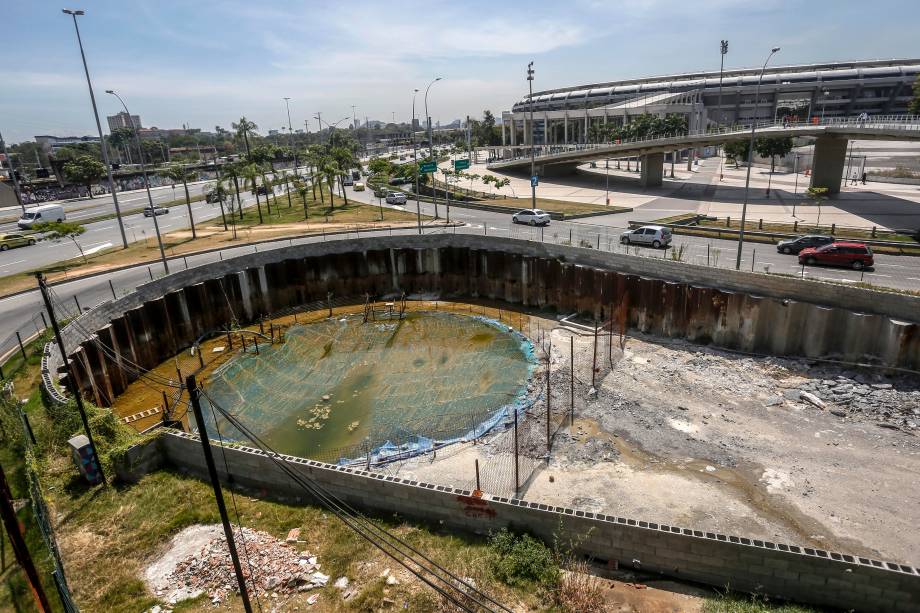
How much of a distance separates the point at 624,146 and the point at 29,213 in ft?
240

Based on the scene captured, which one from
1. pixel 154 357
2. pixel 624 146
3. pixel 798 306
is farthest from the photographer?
pixel 624 146

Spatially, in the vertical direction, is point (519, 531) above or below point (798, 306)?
below

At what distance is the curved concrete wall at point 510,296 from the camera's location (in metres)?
24.8

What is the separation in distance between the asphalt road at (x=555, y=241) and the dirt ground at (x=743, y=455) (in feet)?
33.3

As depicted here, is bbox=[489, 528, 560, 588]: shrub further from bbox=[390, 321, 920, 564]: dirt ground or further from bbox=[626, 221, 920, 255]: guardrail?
bbox=[626, 221, 920, 255]: guardrail

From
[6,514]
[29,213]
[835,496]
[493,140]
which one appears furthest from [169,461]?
[493,140]

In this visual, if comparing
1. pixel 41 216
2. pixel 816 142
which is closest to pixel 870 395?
pixel 816 142

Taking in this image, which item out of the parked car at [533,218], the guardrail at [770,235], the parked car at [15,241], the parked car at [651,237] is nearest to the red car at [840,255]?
the guardrail at [770,235]

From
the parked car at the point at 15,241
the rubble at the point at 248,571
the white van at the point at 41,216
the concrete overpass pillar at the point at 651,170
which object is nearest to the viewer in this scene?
the rubble at the point at 248,571

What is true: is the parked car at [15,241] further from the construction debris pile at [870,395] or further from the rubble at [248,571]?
the construction debris pile at [870,395]

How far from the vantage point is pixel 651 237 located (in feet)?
130

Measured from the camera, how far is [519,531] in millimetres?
14523

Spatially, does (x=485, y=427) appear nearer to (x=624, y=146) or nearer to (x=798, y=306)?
(x=798, y=306)

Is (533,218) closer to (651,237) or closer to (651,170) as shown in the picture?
(651,237)
